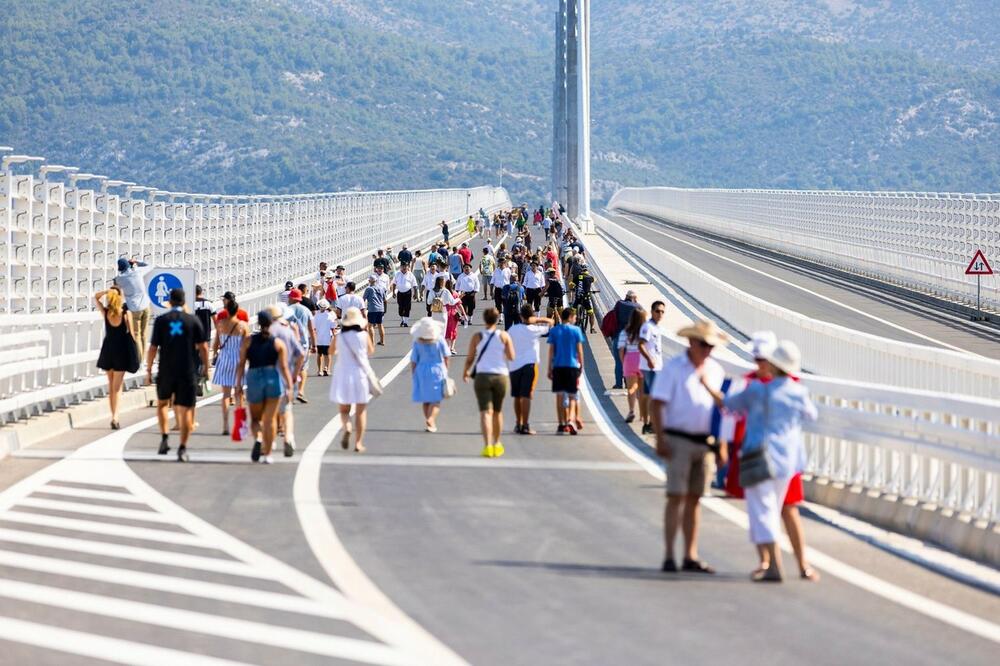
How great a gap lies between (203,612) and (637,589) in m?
2.70

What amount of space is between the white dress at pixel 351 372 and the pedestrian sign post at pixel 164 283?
6791 mm

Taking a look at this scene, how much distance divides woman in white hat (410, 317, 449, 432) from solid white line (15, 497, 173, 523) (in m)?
6.49

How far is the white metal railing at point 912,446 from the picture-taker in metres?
12.5

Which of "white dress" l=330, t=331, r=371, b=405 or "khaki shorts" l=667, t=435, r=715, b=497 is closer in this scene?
"khaki shorts" l=667, t=435, r=715, b=497

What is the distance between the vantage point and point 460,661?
8625mm

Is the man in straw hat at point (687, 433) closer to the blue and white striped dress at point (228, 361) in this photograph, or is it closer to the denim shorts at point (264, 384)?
the denim shorts at point (264, 384)

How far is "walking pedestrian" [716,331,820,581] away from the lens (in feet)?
37.3

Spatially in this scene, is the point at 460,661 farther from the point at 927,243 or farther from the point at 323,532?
the point at 927,243

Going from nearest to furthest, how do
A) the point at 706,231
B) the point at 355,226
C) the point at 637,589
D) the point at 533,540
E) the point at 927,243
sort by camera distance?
the point at 637,589
the point at 533,540
the point at 927,243
the point at 355,226
the point at 706,231

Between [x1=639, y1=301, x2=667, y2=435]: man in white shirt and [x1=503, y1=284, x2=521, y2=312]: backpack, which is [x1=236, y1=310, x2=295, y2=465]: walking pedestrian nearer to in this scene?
[x1=639, y1=301, x2=667, y2=435]: man in white shirt

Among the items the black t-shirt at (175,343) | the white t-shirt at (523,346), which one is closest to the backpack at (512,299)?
the white t-shirt at (523,346)

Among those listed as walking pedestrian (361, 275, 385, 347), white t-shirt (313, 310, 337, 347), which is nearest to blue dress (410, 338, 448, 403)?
white t-shirt (313, 310, 337, 347)

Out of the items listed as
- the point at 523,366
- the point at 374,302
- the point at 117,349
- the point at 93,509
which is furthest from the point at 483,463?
the point at 374,302

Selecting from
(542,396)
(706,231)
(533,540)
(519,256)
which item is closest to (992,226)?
(519,256)
